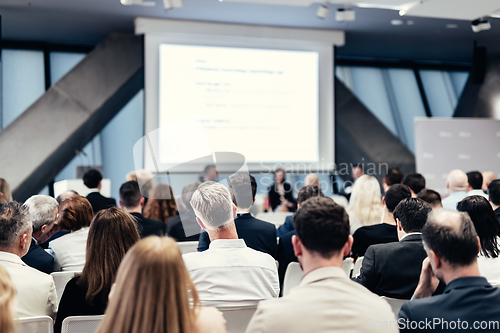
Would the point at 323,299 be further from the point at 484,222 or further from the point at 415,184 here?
the point at 415,184

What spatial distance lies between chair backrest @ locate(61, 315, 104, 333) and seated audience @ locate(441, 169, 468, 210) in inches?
147

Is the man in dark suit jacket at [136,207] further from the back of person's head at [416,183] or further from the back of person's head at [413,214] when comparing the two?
the back of person's head at [416,183]

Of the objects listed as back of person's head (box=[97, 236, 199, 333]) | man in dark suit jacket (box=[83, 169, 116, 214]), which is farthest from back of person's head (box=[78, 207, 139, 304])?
man in dark suit jacket (box=[83, 169, 116, 214])

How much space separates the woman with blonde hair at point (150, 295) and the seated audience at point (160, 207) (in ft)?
10.8

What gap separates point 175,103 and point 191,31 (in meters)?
1.18

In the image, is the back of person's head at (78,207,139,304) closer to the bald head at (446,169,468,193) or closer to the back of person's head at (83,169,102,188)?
the back of person's head at (83,169,102,188)

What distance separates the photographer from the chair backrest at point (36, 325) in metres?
1.75

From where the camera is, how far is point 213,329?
1241mm

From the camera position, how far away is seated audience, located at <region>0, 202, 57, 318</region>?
2.00 meters

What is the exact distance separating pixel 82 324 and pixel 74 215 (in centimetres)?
154

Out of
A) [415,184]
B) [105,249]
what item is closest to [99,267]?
[105,249]

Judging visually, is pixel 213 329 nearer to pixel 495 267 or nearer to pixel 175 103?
pixel 495 267

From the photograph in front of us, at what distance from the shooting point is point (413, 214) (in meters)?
2.37

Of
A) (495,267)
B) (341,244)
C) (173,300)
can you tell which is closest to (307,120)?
(495,267)
